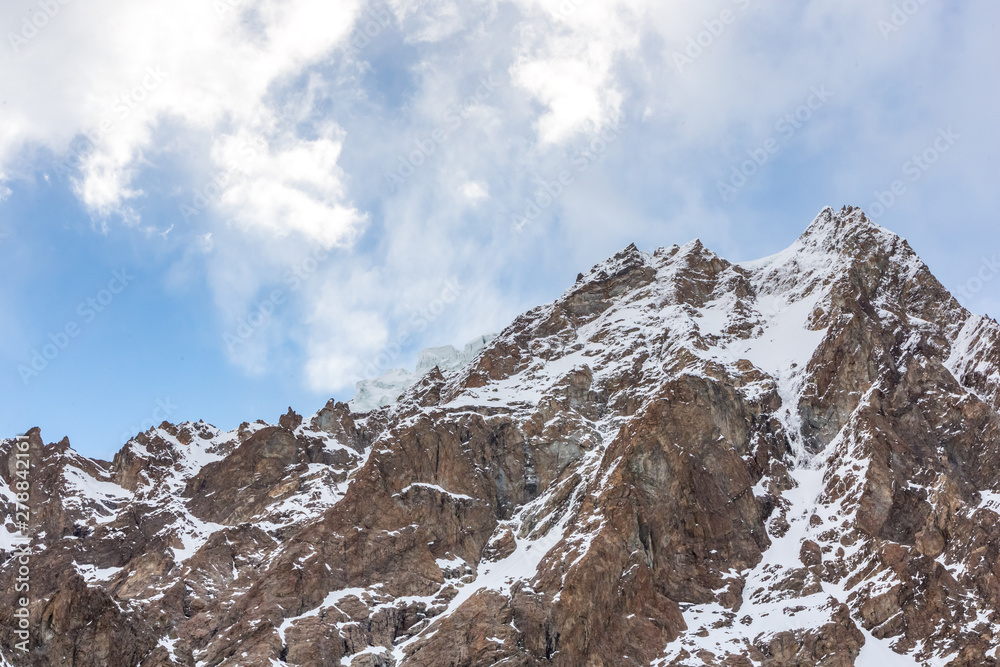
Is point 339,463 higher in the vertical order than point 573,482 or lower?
higher

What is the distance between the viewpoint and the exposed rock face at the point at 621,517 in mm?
119938

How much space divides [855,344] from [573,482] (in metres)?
51.4

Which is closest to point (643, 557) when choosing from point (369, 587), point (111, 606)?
point (369, 587)

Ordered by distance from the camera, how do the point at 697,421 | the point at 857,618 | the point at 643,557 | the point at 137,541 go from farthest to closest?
the point at 137,541, the point at 697,421, the point at 643,557, the point at 857,618

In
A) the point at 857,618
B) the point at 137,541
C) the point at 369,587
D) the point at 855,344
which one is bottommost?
the point at 857,618

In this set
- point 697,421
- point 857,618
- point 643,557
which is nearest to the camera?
point 857,618

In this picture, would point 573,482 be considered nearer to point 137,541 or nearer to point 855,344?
point 855,344

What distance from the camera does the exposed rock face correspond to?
11994cm

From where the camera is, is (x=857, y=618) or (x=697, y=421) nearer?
(x=857, y=618)

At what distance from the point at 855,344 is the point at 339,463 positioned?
96.6 m

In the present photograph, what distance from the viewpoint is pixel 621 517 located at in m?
134

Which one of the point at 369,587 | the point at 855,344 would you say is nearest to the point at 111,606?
the point at 369,587

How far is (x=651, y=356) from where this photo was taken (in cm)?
18488

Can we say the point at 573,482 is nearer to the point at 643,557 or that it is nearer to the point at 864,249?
the point at 643,557
